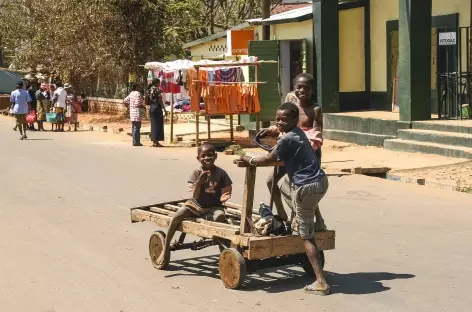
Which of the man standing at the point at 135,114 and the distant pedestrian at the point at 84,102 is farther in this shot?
the distant pedestrian at the point at 84,102

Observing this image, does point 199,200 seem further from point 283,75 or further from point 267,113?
point 283,75

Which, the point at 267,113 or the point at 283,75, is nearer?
Result: the point at 267,113

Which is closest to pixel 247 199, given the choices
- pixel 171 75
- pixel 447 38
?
pixel 447 38

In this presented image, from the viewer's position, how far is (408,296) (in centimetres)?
720

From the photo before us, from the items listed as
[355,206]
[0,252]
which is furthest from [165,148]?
[0,252]

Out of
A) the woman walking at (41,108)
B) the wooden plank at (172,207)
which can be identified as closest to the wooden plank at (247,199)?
the wooden plank at (172,207)

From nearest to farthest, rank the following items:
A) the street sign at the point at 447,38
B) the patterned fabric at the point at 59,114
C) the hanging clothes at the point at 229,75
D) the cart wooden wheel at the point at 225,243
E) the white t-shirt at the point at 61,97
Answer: the cart wooden wheel at the point at 225,243 < the street sign at the point at 447,38 < the hanging clothes at the point at 229,75 < the white t-shirt at the point at 61,97 < the patterned fabric at the point at 59,114

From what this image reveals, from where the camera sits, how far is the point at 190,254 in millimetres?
8922

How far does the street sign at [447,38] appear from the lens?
19.5 m

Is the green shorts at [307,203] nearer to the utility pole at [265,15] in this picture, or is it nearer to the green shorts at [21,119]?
the utility pole at [265,15]

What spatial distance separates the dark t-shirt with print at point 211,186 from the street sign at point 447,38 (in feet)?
41.5

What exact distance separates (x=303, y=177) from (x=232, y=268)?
38.4 inches

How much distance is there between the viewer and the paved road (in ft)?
23.5

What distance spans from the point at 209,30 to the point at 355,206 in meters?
29.6
